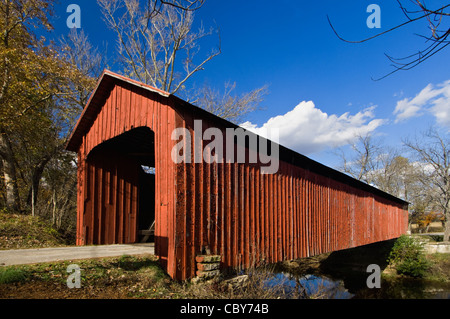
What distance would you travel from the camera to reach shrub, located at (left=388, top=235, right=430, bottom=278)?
17.0m

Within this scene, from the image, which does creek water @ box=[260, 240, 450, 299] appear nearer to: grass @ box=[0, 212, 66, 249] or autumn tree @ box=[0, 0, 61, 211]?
grass @ box=[0, 212, 66, 249]

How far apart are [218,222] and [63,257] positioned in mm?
3337

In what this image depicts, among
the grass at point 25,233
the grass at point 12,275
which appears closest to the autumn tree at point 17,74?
the grass at point 25,233

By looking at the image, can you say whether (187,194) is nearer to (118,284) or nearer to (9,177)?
(118,284)

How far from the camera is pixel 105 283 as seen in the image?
184 inches

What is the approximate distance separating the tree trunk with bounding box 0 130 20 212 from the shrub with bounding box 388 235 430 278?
71.4ft

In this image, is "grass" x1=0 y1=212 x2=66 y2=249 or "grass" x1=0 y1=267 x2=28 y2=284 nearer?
"grass" x1=0 y1=267 x2=28 y2=284

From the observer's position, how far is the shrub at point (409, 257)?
671 inches

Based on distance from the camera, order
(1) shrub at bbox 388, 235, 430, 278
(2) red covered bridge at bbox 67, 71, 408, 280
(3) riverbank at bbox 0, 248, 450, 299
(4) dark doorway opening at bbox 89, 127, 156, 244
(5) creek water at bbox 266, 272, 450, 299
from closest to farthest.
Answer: (3) riverbank at bbox 0, 248, 450, 299 < (2) red covered bridge at bbox 67, 71, 408, 280 < (4) dark doorway opening at bbox 89, 127, 156, 244 < (5) creek water at bbox 266, 272, 450, 299 < (1) shrub at bbox 388, 235, 430, 278

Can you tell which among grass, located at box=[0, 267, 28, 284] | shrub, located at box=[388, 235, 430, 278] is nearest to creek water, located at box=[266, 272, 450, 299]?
shrub, located at box=[388, 235, 430, 278]

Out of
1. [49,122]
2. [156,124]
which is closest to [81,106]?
[49,122]

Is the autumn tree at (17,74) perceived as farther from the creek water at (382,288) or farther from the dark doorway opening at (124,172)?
the creek water at (382,288)
